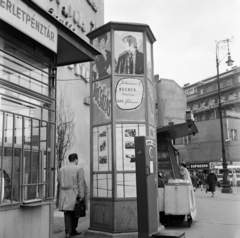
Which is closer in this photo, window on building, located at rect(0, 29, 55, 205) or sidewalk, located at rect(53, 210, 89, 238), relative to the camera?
window on building, located at rect(0, 29, 55, 205)

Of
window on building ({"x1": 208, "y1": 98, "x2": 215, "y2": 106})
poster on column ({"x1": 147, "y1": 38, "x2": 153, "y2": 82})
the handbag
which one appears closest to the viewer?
the handbag

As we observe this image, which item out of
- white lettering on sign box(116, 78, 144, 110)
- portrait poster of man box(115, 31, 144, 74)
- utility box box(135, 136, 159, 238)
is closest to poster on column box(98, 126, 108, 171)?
white lettering on sign box(116, 78, 144, 110)

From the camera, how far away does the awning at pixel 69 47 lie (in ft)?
17.5

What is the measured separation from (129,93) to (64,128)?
806 cm

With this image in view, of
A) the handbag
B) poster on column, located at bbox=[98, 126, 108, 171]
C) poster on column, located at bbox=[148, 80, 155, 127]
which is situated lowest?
the handbag

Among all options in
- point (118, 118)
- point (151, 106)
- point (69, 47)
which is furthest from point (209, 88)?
point (69, 47)

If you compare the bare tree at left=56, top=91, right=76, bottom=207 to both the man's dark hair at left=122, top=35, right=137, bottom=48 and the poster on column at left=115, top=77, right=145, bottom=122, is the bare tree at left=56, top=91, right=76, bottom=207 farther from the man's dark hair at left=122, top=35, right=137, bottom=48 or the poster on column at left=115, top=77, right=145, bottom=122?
the man's dark hair at left=122, top=35, right=137, bottom=48

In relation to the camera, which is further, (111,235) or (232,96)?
(232,96)

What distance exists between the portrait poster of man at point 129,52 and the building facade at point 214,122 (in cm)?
3952

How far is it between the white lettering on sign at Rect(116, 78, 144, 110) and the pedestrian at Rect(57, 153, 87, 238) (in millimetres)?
1760

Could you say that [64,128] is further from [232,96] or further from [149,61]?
[232,96]

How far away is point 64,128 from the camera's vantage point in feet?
49.7

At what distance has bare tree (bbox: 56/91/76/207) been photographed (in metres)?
Result: 14.3

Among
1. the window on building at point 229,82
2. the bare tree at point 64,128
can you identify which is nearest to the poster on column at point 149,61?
the bare tree at point 64,128
